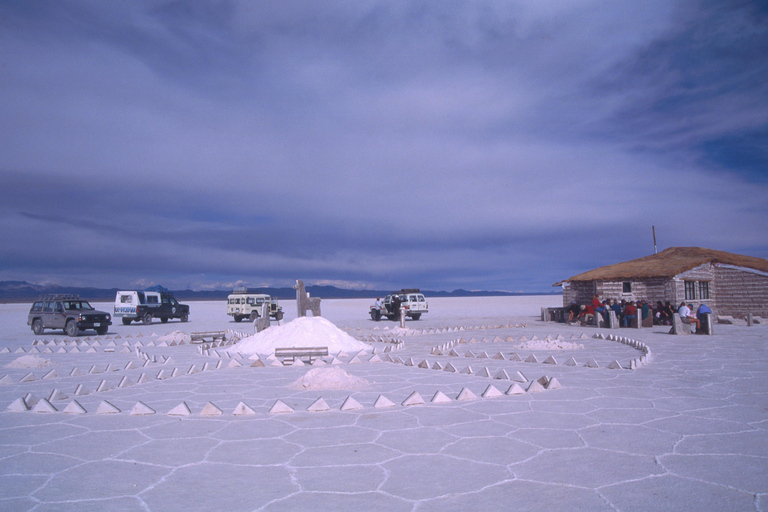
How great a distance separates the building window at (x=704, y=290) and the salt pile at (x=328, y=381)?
77.0 feet

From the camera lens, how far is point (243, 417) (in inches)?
221

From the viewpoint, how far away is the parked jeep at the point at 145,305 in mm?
26688

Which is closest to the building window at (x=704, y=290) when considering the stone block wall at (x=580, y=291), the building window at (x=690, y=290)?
the building window at (x=690, y=290)

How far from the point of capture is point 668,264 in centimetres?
2559

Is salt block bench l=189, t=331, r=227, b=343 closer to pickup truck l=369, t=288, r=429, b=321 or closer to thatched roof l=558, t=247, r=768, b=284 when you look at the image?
pickup truck l=369, t=288, r=429, b=321

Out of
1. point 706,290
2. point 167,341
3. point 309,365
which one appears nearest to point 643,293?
point 706,290

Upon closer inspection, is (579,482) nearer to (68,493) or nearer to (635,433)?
(635,433)

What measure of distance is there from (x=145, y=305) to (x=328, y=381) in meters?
23.6

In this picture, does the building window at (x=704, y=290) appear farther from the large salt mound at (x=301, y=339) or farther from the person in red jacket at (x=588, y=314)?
the large salt mound at (x=301, y=339)

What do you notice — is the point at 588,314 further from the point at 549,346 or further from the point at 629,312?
the point at 549,346

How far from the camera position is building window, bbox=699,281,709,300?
24438 mm

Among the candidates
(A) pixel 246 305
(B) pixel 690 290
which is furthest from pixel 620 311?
(A) pixel 246 305

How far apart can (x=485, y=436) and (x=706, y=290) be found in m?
25.4

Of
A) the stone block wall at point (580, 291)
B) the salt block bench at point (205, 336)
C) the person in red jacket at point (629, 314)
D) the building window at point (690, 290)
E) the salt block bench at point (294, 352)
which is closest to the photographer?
the salt block bench at point (294, 352)
